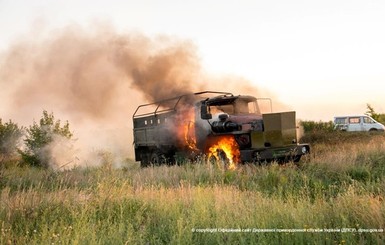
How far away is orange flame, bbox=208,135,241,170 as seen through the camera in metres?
13.3

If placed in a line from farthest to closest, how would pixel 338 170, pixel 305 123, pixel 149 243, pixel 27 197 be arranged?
pixel 305 123 < pixel 338 170 < pixel 27 197 < pixel 149 243

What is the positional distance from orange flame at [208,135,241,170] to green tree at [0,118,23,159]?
17871 millimetres

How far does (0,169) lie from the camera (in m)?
11.3

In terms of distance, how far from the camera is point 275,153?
13.4 m

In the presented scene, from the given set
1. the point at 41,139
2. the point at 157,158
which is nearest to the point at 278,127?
the point at 157,158

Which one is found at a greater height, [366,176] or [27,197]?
[27,197]

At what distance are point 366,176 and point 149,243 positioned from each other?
783 cm

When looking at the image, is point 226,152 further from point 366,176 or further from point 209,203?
point 209,203

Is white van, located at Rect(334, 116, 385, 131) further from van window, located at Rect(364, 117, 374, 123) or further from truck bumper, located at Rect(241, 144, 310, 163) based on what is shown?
truck bumper, located at Rect(241, 144, 310, 163)

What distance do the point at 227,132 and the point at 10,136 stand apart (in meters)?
21.5

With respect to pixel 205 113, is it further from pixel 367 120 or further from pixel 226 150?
pixel 367 120

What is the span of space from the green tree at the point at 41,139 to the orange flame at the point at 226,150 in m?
14.1

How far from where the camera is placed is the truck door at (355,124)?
30578 mm

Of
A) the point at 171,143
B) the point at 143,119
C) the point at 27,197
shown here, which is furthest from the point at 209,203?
the point at 143,119
